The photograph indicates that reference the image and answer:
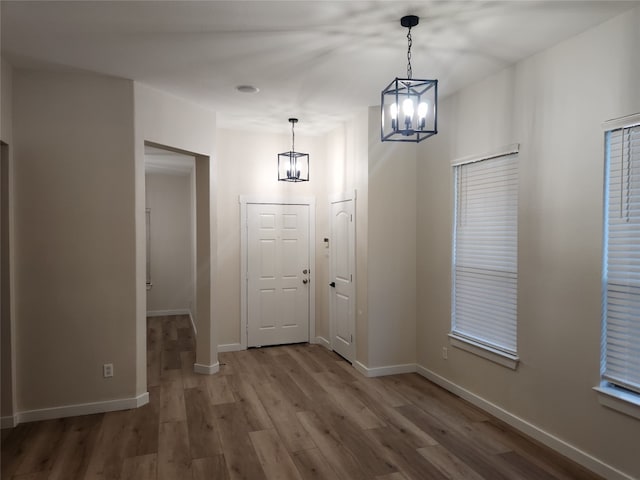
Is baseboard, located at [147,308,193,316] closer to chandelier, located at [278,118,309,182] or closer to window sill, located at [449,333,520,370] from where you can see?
chandelier, located at [278,118,309,182]

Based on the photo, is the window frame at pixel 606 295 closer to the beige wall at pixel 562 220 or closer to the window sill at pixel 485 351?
the beige wall at pixel 562 220

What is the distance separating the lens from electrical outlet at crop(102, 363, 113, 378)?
12.2 ft

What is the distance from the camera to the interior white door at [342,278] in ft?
16.4

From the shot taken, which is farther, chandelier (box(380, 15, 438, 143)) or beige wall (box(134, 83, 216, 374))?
beige wall (box(134, 83, 216, 374))

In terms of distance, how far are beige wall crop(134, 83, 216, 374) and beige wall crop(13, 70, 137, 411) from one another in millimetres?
85

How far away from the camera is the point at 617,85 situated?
2631 millimetres

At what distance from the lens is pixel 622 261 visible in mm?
2621

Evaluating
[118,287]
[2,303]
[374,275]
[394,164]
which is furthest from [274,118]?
[2,303]

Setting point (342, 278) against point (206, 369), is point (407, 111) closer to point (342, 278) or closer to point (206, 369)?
Result: point (342, 278)

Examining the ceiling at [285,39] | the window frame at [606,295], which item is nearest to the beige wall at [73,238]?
the ceiling at [285,39]

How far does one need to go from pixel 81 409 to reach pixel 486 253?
12.3ft

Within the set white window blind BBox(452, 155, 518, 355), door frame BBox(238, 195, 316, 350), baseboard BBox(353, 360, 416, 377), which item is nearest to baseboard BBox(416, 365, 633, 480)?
baseboard BBox(353, 360, 416, 377)

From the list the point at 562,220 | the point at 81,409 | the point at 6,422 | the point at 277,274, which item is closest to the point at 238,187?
the point at 277,274

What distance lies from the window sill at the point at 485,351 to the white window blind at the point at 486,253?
40mm
